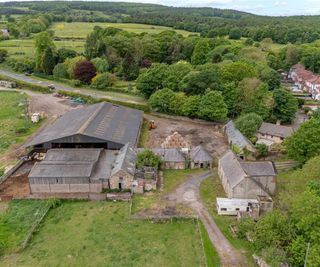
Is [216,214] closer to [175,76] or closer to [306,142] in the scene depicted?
[306,142]

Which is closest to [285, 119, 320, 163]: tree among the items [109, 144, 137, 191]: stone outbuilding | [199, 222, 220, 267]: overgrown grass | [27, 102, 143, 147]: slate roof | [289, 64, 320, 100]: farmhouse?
[199, 222, 220, 267]: overgrown grass

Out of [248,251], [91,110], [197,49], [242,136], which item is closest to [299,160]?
[242,136]

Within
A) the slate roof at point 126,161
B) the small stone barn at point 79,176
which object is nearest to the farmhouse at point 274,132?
the slate roof at point 126,161

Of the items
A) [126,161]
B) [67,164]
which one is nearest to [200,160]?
[126,161]

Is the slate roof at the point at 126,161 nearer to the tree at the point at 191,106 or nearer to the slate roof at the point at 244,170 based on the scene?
the slate roof at the point at 244,170

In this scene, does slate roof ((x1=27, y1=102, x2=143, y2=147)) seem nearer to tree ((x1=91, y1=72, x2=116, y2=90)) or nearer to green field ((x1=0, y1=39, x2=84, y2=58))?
tree ((x1=91, y1=72, x2=116, y2=90))
